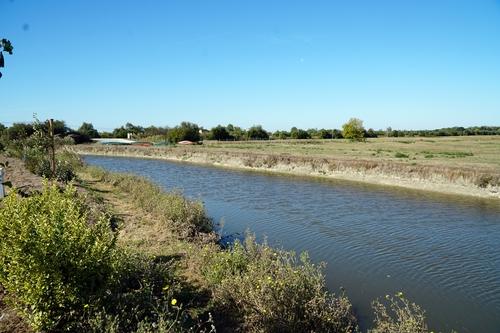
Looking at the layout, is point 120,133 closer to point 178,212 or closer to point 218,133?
point 218,133

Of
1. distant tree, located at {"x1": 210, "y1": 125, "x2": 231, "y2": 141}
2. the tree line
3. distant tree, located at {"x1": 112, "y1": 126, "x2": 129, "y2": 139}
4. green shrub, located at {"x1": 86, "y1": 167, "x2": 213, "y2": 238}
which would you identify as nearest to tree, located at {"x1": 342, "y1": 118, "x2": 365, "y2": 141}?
the tree line

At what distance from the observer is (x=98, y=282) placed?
5.84m

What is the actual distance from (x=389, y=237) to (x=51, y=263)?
12.8m

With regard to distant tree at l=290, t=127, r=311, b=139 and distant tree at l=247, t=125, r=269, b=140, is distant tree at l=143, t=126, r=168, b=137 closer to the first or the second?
distant tree at l=247, t=125, r=269, b=140

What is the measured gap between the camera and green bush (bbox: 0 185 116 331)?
5.05 metres

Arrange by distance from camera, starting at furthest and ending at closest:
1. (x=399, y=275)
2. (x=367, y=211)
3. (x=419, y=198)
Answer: (x=419, y=198) → (x=367, y=211) → (x=399, y=275)

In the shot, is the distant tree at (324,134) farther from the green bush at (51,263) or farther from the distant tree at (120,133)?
the green bush at (51,263)

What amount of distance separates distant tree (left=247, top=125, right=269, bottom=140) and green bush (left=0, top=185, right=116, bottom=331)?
370 ft

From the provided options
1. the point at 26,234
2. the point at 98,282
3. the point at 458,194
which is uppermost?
the point at 26,234

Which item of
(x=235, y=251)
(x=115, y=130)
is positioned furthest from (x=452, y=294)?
(x=115, y=130)

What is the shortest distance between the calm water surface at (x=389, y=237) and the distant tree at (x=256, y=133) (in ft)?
297

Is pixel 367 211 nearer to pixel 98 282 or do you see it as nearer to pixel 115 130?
pixel 98 282

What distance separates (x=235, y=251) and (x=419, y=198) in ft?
61.3

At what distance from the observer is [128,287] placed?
7.39m
